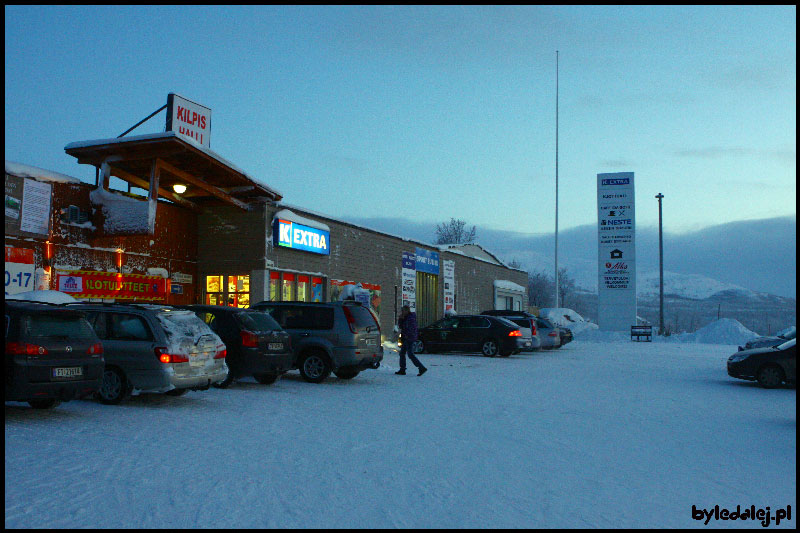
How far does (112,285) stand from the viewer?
18500 mm

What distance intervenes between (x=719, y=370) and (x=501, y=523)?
16.3 metres

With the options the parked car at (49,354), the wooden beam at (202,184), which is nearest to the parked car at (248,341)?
the parked car at (49,354)

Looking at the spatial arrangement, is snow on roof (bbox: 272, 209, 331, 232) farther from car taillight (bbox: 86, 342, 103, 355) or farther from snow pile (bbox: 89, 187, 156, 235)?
car taillight (bbox: 86, 342, 103, 355)

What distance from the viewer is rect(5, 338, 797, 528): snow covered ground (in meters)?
5.23

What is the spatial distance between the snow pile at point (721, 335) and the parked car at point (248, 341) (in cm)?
3061

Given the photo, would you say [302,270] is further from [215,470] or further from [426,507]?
[426,507]

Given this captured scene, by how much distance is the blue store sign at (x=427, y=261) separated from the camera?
31.7 m

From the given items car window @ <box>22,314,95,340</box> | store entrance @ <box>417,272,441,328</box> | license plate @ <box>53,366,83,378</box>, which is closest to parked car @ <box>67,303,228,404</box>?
car window @ <box>22,314,95,340</box>

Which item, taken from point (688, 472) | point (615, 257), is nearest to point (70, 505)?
point (688, 472)

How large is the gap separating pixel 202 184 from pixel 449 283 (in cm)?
1784

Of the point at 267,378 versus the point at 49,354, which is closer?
the point at 49,354

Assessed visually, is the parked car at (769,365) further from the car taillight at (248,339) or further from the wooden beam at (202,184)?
the wooden beam at (202,184)

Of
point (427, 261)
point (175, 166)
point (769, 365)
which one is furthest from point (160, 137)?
point (427, 261)

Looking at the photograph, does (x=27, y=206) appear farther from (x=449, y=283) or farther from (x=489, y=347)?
(x=449, y=283)
